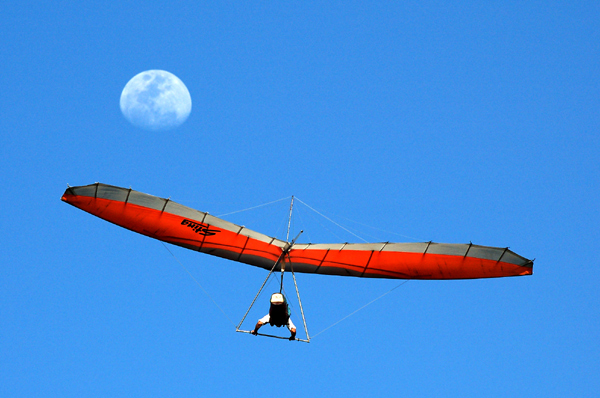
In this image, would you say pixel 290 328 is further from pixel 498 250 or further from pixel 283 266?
pixel 498 250

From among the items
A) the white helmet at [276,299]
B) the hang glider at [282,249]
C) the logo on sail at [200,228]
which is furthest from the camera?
the logo on sail at [200,228]

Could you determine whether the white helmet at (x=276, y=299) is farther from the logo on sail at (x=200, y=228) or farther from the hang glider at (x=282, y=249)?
the logo on sail at (x=200, y=228)

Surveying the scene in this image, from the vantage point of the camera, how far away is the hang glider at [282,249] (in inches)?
955

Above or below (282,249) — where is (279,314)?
below

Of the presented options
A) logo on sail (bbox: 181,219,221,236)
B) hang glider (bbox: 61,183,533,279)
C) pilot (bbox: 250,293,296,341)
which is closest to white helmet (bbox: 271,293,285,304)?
pilot (bbox: 250,293,296,341)

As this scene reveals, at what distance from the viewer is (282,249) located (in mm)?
25594

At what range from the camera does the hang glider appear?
24266mm

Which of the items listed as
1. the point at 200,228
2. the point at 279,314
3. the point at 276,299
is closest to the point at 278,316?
the point at 279,314

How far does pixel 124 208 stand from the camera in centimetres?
2433

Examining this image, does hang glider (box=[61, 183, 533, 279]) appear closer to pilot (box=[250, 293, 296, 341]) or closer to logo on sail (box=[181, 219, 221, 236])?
logo on sail (box=[181, 219, 221, 236])

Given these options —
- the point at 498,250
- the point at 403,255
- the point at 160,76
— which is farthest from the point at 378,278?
the point at 160,76

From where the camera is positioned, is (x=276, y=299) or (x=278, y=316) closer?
(x=276, y=299)

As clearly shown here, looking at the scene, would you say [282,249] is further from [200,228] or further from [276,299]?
[276,299]

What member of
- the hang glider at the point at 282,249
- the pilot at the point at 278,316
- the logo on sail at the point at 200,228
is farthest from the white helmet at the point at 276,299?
the logo on sail at the point at 200,228
